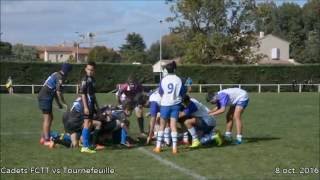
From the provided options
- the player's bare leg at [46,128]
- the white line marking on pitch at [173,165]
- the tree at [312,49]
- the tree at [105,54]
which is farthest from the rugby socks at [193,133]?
the tree at [105,54]

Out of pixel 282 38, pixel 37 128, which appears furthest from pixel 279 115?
pixel 282 38

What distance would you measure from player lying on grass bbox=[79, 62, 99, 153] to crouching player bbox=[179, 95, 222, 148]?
183 centimetres

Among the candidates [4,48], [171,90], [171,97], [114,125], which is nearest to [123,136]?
[114,125]

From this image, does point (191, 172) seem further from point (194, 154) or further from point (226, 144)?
point (226, 144)

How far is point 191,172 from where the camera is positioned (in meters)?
9.73

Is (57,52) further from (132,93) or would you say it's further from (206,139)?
(206,139)

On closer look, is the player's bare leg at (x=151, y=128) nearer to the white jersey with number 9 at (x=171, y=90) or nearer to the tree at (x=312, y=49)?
the white jersey with number 9 at (x=171, y=90)

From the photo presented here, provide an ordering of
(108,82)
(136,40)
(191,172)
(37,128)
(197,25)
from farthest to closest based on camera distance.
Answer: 1. (136,40)
2. (197,25)
3. (108,82)
4. (37,128)
5. (191,172)

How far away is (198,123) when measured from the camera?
41.6 ft

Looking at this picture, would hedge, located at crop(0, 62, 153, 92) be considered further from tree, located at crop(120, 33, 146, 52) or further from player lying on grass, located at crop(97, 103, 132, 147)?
tree, located at crop(120, 33, 146, 52)

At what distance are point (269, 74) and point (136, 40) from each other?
363 feet

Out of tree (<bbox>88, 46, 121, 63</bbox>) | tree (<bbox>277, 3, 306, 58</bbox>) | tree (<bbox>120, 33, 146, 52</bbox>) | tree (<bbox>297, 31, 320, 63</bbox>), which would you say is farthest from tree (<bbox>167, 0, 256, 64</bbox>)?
tree (<bbox>120, 33, 146, 52</bbox>)

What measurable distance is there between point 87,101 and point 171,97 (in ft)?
5.20

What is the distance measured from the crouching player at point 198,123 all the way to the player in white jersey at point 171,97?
520mm
